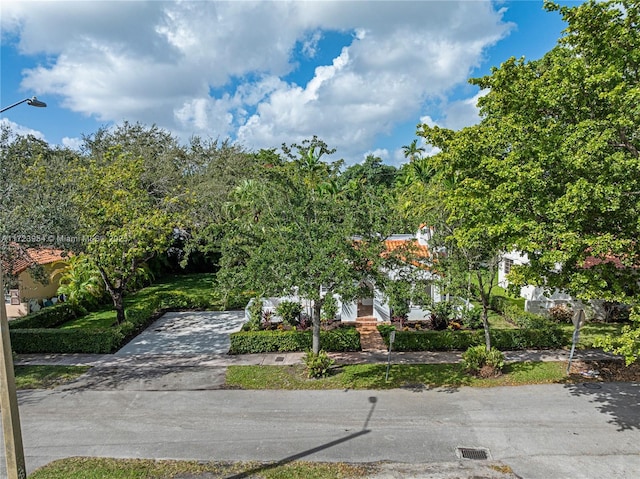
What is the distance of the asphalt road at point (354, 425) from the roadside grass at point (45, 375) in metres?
0.66

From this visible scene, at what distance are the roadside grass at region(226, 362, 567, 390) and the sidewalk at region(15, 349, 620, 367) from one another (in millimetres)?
545

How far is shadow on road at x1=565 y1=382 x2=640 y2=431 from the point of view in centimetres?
1038

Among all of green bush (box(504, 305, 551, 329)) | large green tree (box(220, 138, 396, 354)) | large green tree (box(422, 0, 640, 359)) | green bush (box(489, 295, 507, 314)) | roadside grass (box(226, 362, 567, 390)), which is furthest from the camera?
green bush (box(489, 295, 507, 314))

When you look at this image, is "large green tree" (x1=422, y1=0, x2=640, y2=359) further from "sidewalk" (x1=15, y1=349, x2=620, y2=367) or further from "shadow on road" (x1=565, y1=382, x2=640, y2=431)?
"sidewalk" (x1=15, y1=349, x2=620, y2=367)

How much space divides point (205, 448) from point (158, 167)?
22182 millimetres

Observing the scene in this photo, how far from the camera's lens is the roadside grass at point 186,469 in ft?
27.3

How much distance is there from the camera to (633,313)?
828cm

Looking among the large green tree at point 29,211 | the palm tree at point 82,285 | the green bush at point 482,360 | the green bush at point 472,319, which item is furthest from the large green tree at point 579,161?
the palm tree at point 82,285

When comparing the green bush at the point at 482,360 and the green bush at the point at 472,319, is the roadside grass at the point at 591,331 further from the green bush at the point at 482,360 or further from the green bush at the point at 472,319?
the green bush at the point at 482,360

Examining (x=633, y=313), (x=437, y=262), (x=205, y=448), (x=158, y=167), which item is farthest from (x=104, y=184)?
(x=633, y=313)

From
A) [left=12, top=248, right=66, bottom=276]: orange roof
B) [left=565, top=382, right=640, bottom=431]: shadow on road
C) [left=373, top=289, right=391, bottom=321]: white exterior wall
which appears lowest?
[left=565, top=382, right=640, bottom=431]: shadow on road

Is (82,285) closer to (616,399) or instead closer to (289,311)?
(289,311)

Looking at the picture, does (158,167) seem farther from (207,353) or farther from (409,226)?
(409,226)

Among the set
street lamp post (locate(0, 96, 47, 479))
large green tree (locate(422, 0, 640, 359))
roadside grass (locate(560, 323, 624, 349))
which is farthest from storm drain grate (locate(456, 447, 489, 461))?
roadside grass (locate(560, 323, 624, 349))
